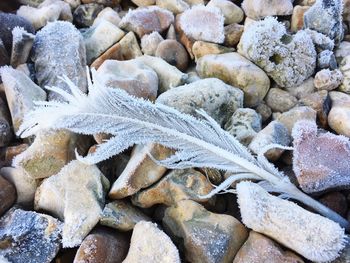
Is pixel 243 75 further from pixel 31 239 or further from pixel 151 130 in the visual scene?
pixel 31 239

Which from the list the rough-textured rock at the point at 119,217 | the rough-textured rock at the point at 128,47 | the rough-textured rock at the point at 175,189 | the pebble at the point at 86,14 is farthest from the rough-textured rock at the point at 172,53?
the rough-textured rock at the point at 119,217

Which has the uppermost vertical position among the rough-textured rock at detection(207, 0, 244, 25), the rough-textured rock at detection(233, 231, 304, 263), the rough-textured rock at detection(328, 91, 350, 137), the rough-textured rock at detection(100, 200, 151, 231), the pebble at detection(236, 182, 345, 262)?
the rough-textured rock at detection(207, 0, 244, 25)

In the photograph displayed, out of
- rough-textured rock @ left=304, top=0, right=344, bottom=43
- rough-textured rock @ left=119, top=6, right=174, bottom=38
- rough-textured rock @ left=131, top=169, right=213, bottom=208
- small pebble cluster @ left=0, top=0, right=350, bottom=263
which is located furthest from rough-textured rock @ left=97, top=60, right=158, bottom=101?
rough-textured rock @ left=304, top=0, right=344, bottom=43

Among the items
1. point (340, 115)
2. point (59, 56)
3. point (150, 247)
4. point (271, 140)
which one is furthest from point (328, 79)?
point (59, 56)

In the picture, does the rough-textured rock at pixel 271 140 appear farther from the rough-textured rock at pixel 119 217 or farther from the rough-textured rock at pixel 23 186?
the rough-textured rock at pixel 23 186

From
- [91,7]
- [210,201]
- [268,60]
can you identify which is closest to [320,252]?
[210,201]

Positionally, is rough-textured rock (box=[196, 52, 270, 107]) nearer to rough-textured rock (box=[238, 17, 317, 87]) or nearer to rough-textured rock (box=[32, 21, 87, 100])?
rough-textured rock (box=[238, 17, 317, 87])
